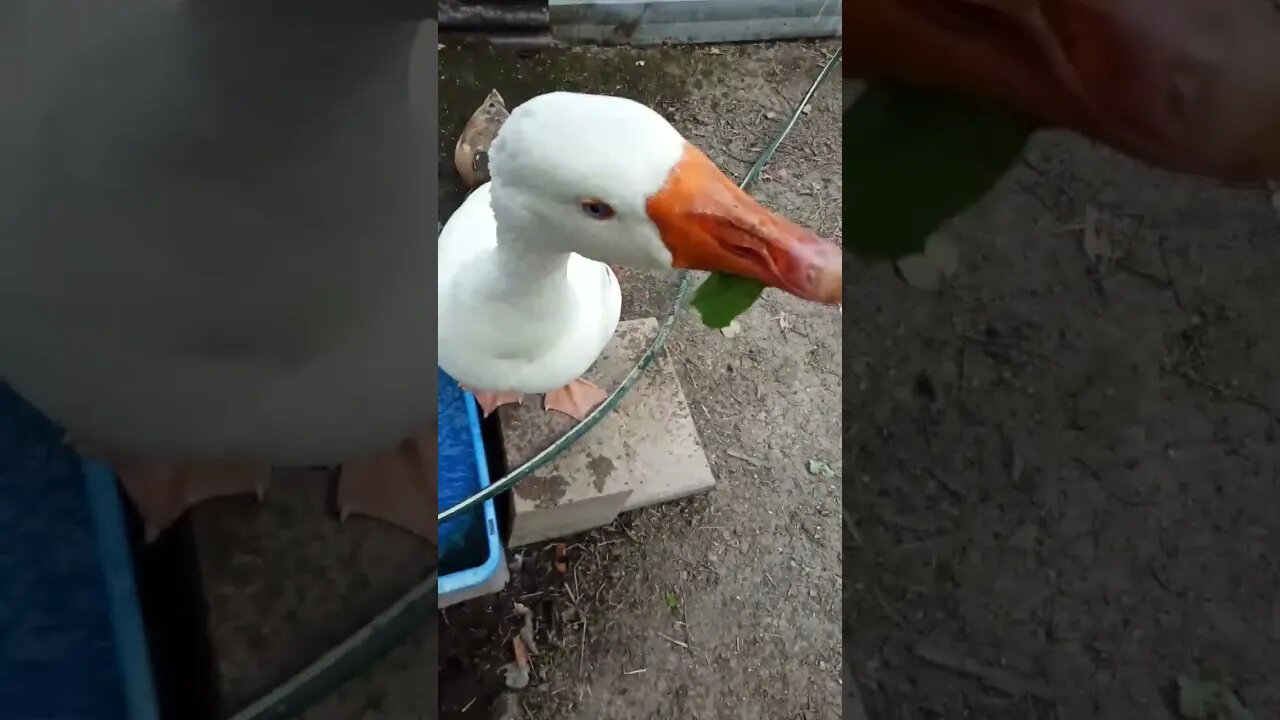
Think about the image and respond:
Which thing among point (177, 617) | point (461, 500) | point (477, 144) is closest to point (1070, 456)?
point (177, 617)

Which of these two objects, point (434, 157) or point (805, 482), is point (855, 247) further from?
point (805, 482)

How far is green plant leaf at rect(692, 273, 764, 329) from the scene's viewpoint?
0.77m

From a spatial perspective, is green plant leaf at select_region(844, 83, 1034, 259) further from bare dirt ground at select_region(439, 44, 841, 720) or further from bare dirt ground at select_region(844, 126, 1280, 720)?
bare dirt ground at select_region(439, 44, 841, 720)

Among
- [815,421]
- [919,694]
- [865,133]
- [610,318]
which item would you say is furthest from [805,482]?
[865,133]

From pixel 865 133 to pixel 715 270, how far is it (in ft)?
1.63

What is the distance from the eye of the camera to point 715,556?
4.35 ft

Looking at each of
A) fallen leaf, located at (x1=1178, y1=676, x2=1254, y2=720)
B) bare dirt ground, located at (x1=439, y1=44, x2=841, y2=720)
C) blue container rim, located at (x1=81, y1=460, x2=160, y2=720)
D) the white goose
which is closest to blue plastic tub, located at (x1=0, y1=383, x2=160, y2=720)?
blue container rim, located at (x1=81, y1=460, x2=160, y2=720)

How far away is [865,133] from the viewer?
9.8 inches

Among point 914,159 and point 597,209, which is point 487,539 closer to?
point 597,209

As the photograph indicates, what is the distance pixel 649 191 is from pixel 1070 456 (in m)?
0.47

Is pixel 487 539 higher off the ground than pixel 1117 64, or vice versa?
pixel 1117 64

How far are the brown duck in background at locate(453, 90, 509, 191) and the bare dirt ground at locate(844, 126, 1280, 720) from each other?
1.09 meters

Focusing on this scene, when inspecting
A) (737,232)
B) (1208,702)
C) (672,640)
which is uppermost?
(1208,702)

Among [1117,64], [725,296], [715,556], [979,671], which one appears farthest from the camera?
[715,556]
